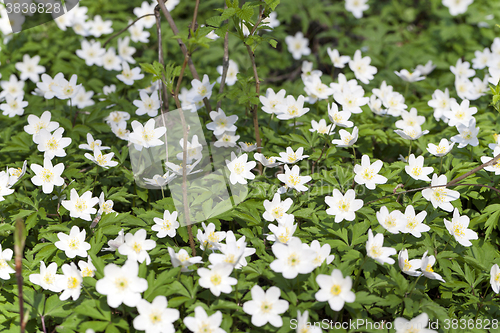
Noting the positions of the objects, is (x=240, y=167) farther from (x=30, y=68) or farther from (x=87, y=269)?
Result: (x=30, y=68)

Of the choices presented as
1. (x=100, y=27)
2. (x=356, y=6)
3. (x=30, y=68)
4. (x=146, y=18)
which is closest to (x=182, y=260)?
(x=30, y=68)

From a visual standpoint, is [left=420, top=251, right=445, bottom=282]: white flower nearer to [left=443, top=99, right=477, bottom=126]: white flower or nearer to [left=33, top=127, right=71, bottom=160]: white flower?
[left=443, top=99, right=477, bottom=126]: white flower

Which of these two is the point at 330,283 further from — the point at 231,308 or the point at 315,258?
the point at 231,308

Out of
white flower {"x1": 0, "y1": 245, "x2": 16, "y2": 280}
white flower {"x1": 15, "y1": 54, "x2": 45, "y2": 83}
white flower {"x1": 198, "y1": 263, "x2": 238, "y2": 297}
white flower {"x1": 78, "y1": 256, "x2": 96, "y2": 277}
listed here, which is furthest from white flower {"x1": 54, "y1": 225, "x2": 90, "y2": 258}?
white flower {"x1": 15, "y1": 54, "x2": 45, "y2": 83}

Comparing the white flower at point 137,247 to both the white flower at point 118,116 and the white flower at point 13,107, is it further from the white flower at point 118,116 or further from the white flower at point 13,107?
the white flower at point 13,107

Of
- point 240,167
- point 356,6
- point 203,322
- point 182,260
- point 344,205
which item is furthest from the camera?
point 356,6

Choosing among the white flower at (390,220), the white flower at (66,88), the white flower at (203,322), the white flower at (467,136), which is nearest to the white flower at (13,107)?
the white flower at (66,88)

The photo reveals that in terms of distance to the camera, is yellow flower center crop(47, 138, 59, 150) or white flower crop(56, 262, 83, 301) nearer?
white flower crop(56, 262, 83, 301)
